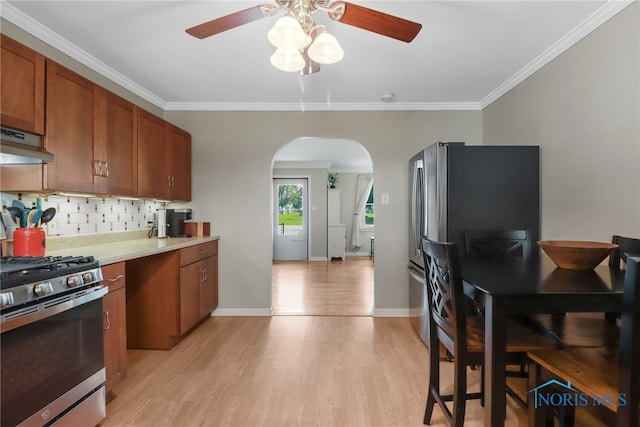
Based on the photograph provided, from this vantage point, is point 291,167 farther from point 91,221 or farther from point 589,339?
point 589,339

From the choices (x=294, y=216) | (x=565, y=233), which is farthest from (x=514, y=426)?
(x=294, y=216)

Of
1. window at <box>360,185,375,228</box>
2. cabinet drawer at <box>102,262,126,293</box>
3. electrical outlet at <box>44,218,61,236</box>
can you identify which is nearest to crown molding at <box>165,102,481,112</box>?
electrical outlet at <box>44,218,61,236</box>

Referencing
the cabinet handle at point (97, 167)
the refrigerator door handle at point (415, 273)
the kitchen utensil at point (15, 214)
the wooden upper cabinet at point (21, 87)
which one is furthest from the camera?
the refrigerator door handle at point (415, 273)

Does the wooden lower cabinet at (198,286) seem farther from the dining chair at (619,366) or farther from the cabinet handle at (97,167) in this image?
A: the dining chair at (619,366)

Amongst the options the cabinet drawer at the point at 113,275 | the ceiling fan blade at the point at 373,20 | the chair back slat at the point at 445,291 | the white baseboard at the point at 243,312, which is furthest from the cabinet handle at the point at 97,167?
the chair back slat at the point at 445,291

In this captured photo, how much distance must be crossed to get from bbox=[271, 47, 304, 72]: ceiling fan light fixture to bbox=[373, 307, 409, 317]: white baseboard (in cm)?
282

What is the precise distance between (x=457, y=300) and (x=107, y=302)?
77.5 inches

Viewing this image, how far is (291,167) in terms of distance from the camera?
7859 mm

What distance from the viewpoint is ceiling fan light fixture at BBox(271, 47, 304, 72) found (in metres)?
1.55

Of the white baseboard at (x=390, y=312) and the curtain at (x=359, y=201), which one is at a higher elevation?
the curtain at (x=359, y=201)

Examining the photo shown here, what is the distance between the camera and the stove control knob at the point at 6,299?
1.25 meters

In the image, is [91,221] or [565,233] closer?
Result: [565,233]

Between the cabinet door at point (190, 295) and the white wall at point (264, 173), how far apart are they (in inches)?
21.5

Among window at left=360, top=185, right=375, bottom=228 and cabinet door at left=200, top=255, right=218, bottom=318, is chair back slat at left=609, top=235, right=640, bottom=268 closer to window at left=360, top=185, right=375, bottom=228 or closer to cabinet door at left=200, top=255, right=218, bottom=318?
cabinet door at left=200, top=255, right=218, bottom=318
